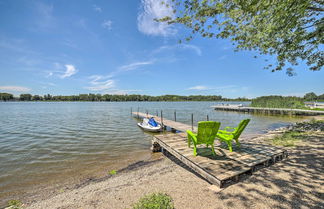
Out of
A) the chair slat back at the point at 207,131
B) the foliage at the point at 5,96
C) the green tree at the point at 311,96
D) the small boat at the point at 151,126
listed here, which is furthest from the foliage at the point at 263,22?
the foliage at the point at 5,96

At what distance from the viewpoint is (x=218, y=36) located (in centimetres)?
542

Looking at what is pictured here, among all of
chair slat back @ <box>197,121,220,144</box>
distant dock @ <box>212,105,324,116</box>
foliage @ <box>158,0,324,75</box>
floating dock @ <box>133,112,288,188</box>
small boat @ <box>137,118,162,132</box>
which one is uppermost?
foliage @ <box>158,0,324,75</box>

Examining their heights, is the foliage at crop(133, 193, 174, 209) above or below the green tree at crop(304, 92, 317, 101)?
below

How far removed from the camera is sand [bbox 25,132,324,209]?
2686 mm

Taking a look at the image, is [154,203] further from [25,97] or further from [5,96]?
[25,97]

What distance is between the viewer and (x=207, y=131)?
4.44 meters

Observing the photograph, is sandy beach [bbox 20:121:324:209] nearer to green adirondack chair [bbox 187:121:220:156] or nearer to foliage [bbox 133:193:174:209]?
foliage [bbox 133:193:174:209]

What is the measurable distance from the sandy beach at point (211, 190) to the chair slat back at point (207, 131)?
1162 millimetres

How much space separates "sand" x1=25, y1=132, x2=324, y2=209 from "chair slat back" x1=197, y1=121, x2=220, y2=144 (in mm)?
1131

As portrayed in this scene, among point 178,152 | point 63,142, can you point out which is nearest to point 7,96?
point 63,142

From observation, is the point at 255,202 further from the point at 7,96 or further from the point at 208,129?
the point at 7,96

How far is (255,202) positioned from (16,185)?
23.3ft

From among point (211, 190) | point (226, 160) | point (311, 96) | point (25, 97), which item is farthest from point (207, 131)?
point (25, 97)

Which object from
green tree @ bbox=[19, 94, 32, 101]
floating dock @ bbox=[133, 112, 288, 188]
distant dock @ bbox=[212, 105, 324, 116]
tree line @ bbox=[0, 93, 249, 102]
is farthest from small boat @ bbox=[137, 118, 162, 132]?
green tree @ bbox=[19, 94, 32, 101]
